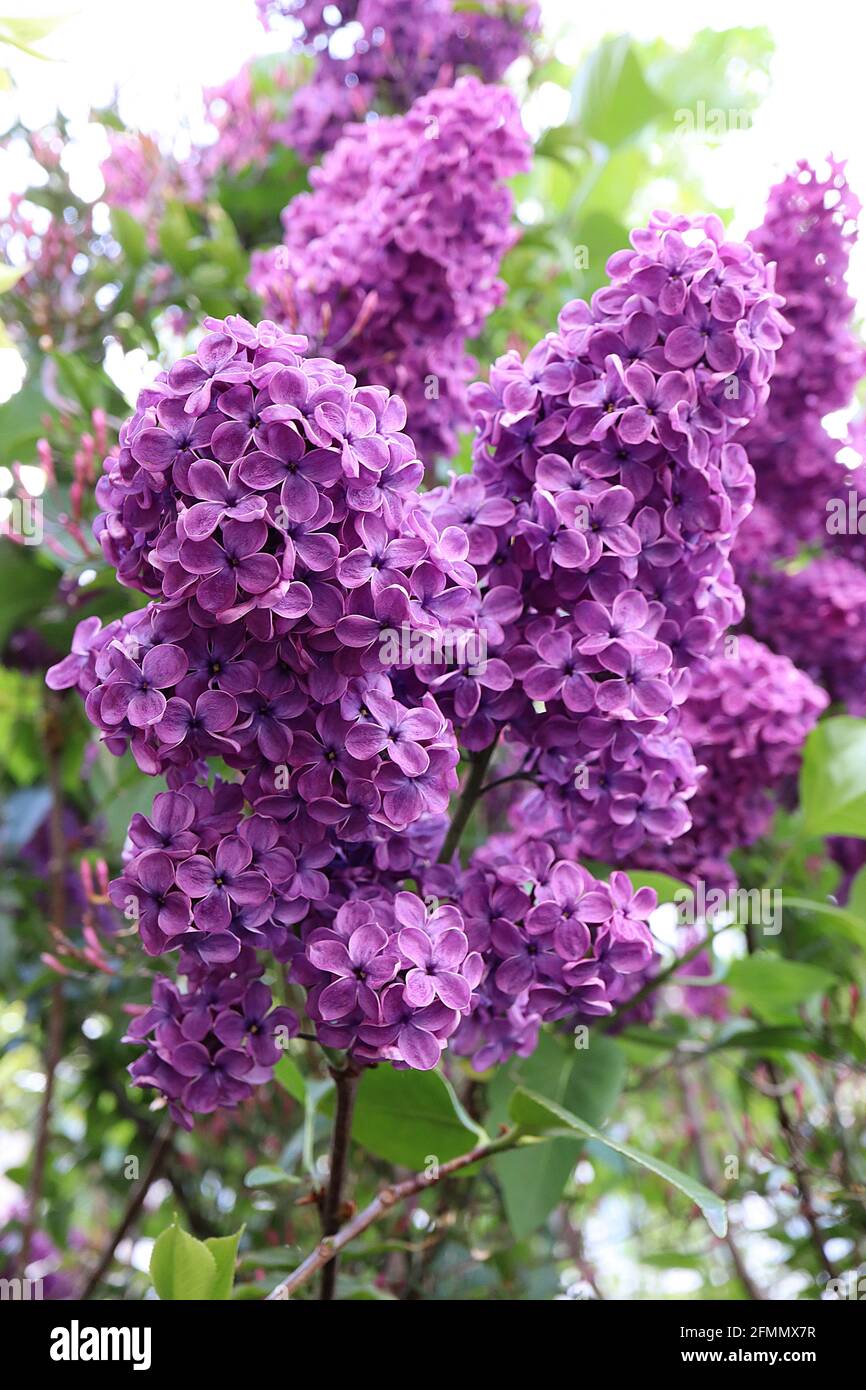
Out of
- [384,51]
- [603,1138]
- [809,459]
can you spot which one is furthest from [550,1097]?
[384,51]

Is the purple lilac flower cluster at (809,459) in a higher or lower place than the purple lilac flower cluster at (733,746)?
higher

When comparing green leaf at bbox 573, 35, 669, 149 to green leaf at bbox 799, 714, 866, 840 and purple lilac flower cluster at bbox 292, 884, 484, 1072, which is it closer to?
green leaf at bbox 799, 714, 866, 840

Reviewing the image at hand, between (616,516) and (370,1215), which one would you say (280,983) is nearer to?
(370,1215)

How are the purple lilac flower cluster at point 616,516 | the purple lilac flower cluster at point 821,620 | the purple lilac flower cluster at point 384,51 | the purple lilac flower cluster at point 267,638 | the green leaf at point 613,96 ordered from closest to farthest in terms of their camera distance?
the purple lilac flower cluster at point 267,638 < the purple lilac flower cluster at point 616,516 < the purple lilac flower cluster at point 821,620 < the purple lilac flower cluster at point 384,51 < the green leaf at point 613,96

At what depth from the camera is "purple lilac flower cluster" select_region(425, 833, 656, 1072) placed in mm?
730

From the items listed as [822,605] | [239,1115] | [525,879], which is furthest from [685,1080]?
[525,879]

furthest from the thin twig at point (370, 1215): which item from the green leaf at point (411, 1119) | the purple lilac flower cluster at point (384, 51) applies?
the purple lilac flower cluster at point (384, 51)

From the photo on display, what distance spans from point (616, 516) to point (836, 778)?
0.51 m

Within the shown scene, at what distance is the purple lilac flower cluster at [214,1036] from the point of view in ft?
2.34

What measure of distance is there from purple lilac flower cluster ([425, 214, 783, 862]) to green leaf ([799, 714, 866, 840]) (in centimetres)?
39

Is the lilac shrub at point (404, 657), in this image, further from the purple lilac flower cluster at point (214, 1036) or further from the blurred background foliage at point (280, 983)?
the blurred background foliage at point (280, 983)

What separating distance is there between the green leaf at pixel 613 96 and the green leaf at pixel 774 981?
42.0 inches

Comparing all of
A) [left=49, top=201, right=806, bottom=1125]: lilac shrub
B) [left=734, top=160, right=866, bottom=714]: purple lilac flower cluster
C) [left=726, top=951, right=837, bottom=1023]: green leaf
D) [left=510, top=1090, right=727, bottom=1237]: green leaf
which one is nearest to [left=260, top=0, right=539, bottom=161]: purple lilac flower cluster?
[left=734, top=160, right=866, bottom=714]: purple lilac flower cluster
